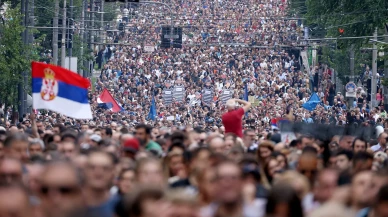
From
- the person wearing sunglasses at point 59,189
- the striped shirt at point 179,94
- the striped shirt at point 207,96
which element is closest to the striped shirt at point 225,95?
the striped shirt at point 207,96

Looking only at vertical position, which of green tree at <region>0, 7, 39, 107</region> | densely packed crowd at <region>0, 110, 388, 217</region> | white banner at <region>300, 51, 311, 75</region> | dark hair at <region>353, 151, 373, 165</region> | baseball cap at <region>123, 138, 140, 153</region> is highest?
densely packed crowd at <region>0, 110, 388, 217</region>

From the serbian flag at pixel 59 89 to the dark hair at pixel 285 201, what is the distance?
1184cm

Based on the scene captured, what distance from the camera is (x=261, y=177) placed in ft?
42.6

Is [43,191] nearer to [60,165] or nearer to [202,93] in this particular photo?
[60,165]

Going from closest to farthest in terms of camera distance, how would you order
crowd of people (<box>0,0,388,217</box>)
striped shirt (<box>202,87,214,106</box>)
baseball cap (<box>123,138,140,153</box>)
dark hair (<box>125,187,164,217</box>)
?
1. crowd of people (<box>0,0,388,217</box>)
2. dark hair (<box>125,187,164,217</box>)
3. baseball cap (<box>123,138,140,153</box>)
4. striped shirt (<box>202,87,214,106</box>)

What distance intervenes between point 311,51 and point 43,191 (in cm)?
6888

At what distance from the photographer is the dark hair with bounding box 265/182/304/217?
374 inches

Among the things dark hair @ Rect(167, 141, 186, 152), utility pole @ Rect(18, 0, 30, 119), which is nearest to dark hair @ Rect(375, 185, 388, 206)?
dark hair @ Rect(167, 141, 186, 152)

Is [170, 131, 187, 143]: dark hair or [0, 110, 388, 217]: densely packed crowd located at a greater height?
[0, 110, 388, 217]: densely packed crowd

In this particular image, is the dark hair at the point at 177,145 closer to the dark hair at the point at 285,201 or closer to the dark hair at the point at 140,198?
the dark hair at the point at 285,201

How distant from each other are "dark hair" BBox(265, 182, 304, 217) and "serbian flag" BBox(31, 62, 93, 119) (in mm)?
11838

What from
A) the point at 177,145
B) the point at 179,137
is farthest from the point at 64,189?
the point at 179,137

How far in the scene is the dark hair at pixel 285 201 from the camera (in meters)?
9.49

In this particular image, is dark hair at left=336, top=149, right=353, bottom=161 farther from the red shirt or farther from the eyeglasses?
the eyeglasses
